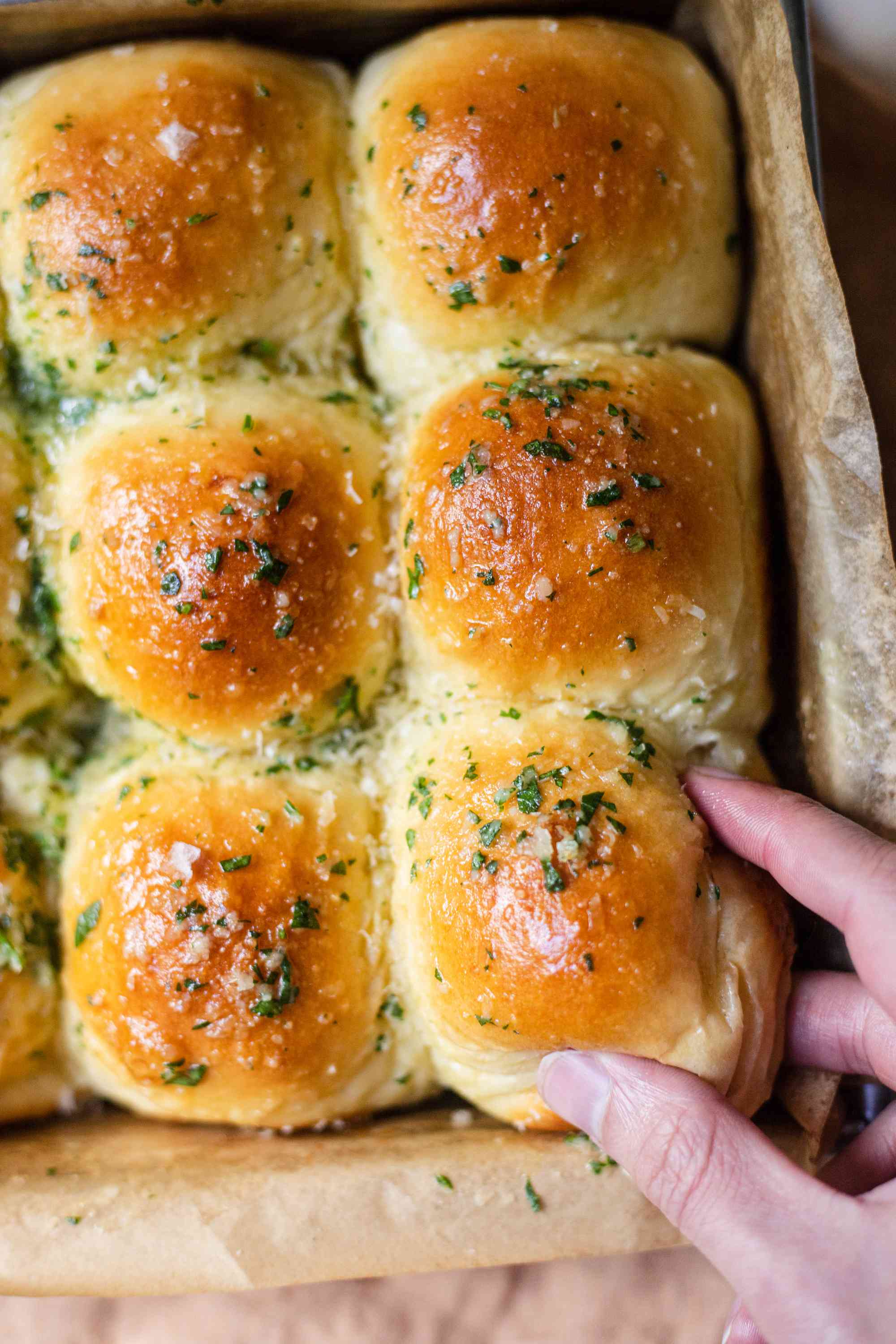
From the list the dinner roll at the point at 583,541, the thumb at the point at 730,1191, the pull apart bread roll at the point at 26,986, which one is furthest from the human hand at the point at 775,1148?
the pull apart bread roll at the point at 26,986

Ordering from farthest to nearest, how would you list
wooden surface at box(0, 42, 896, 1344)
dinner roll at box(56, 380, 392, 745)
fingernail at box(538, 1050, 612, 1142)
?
wooden surface at box(0, 42, 896, 1344), dinner roll at box(56, 380, 392, 745), fingernail at box(538, 1050, 612, 1142)

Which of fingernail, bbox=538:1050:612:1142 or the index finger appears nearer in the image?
the index finger

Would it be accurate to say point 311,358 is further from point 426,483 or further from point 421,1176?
point 421,1176

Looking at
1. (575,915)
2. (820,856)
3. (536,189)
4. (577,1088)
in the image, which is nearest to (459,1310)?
(577,1088)

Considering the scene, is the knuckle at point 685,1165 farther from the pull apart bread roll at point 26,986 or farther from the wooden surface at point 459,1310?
the pull apart bread roll at point 26,986

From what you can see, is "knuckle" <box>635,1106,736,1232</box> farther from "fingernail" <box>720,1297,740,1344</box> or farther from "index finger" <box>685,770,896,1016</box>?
"fingernail" <box>720,1297,740,1344</box>

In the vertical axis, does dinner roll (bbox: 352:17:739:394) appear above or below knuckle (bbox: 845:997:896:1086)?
above

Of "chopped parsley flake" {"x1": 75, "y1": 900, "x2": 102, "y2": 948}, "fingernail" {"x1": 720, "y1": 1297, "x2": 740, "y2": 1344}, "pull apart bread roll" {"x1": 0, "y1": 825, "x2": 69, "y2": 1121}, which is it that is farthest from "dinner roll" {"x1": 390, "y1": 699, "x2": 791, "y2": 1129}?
"pull apart bread roll" {"x1": 0, "y1": 825, "x2": 69, "y2": 1121}
